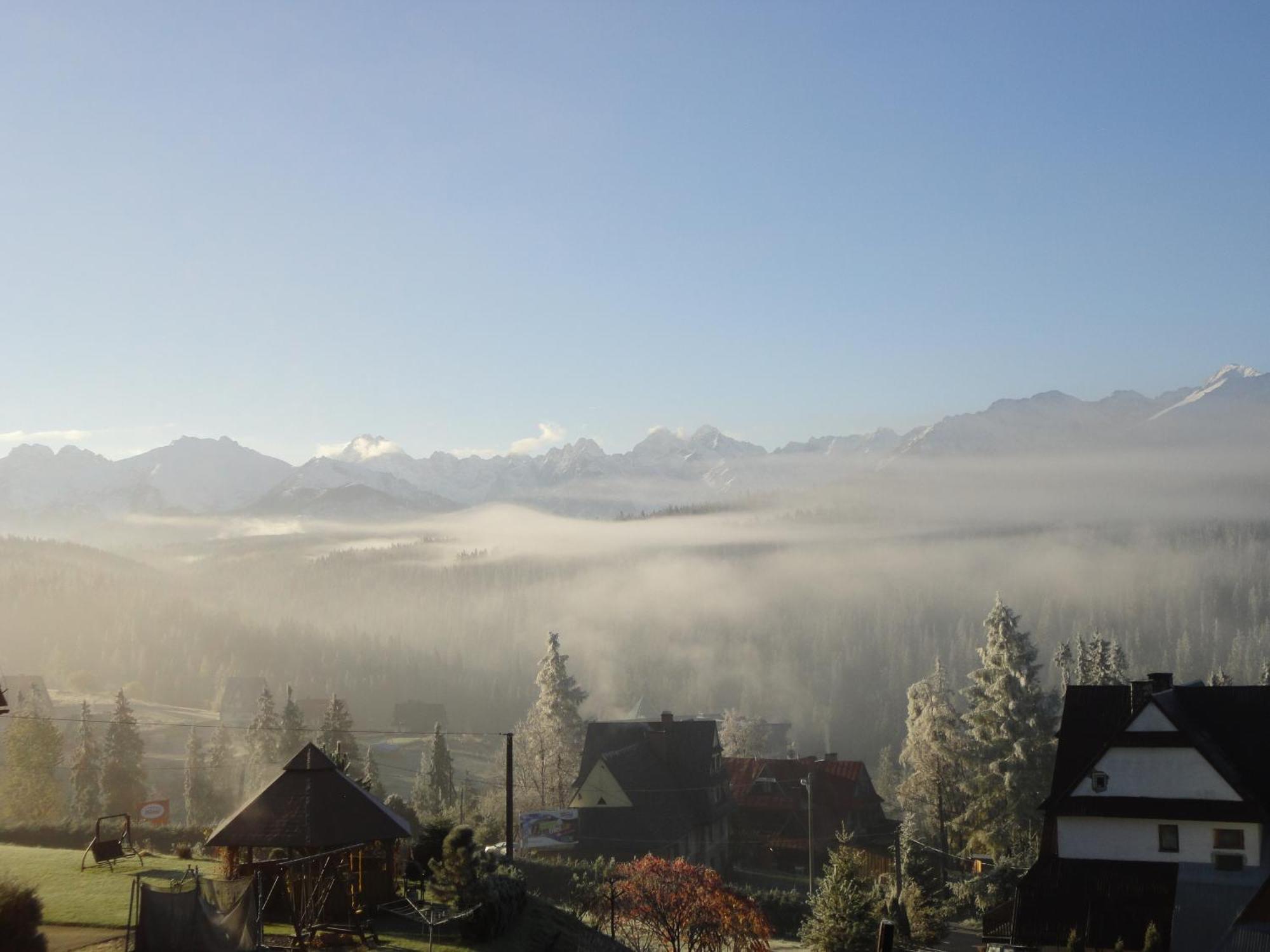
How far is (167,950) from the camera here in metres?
23.2

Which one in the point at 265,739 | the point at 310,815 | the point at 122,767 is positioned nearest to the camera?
the point at 310,815

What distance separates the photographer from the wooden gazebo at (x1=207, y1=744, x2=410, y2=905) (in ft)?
103

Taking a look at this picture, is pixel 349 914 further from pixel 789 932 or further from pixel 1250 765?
pixel 1250 765

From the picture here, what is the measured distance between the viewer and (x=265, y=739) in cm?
9181

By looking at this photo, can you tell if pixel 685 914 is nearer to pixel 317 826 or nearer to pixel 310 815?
pixel 317 826

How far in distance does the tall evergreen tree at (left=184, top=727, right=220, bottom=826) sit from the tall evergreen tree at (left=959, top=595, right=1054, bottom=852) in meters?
65.2

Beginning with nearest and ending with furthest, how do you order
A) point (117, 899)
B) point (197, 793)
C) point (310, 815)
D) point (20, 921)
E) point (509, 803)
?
point (20, 921) < point (310, 815) < point (117, 899) < point (509, 803) < point (197, 793)

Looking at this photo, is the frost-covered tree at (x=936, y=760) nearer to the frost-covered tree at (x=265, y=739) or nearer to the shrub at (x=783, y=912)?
the shrub at (x=783, y=912)

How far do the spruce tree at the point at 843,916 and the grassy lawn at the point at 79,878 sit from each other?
20.7 meters

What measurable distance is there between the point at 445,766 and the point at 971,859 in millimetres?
44995

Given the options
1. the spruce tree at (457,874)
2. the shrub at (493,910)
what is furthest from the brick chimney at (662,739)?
the spruce tree at (457,874)

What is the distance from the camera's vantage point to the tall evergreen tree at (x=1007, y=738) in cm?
5653

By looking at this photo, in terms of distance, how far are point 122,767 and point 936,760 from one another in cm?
5775

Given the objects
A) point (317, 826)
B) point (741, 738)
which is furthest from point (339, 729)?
point (317, 826)
